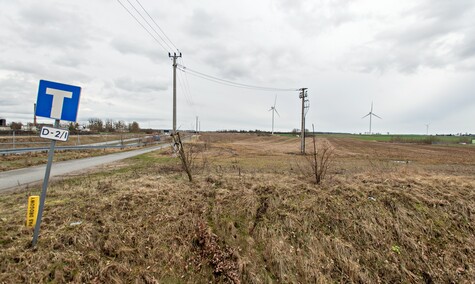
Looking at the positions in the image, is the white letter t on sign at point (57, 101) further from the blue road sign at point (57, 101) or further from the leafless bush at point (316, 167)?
the leafless bush at point (316, 167)

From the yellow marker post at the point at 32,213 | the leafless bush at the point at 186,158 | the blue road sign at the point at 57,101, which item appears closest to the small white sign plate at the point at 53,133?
the blue road sign at the point at 57,101

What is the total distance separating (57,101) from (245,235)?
4.42m

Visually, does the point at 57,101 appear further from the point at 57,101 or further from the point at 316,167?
the point at 316,167

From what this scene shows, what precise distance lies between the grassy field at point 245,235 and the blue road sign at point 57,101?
2265 mm

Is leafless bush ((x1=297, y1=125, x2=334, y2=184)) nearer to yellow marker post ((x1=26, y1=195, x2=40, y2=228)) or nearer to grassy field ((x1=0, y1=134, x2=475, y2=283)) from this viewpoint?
grassy field ((x1=0, y1=134, x2=475, y2=283))

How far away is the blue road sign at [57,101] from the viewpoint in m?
3.50

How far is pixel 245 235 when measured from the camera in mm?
5066

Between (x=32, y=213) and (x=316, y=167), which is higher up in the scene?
(x=316, y=167)

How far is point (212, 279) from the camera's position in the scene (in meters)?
3.93

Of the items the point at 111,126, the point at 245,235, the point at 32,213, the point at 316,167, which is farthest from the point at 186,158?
the point at 111,126

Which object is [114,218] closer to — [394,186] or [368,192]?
[368,192]

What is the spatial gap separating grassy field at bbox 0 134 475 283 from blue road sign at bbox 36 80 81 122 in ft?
7.43

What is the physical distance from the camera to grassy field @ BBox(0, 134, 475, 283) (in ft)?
12.6

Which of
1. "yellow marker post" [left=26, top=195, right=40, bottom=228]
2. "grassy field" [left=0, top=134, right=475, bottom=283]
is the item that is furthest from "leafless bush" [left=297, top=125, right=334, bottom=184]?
"yellow marker post" [left=26, top=195, right=40, bottom=228]
